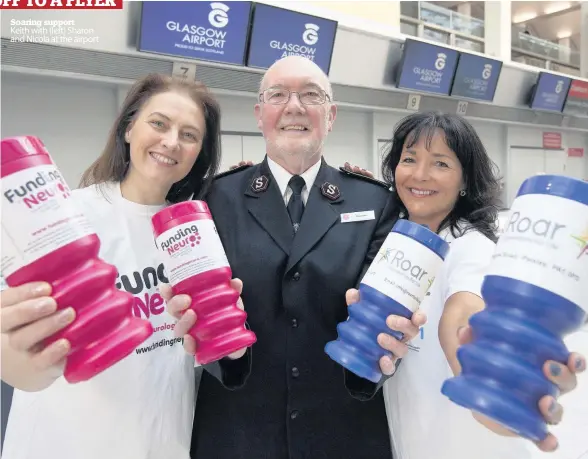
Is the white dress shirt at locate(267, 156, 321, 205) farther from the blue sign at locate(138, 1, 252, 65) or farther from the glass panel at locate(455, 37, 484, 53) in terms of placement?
the glass panel at locate(455, 37, 484, 53)

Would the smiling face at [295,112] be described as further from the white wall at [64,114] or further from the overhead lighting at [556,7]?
the overhead lighting at [556,7]

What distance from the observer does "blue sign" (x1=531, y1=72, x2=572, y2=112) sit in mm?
7867

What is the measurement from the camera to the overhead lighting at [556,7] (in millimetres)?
9816

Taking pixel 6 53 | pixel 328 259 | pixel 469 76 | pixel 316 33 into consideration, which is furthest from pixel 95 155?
pixel 469 76

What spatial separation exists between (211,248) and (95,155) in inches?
148

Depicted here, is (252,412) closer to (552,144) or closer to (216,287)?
(216,287)

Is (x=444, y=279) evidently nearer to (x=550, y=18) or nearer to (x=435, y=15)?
(x=435, y=15)

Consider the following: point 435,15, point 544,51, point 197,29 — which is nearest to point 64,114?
point 197,29

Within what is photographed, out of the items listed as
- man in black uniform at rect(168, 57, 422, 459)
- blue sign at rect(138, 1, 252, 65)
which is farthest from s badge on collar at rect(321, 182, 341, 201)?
blue sign at rect(138, 1, 252, 65)

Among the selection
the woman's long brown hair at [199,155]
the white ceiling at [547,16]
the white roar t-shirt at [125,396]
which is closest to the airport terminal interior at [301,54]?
the woman's long brown hair at [199,155]

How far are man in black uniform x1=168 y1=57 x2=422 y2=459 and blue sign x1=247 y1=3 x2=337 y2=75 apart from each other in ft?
11.6

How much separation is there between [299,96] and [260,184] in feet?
1.03

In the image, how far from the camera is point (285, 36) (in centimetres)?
478

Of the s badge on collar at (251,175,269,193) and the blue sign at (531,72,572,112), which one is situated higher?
the blue sign at (531,72,572,112)
